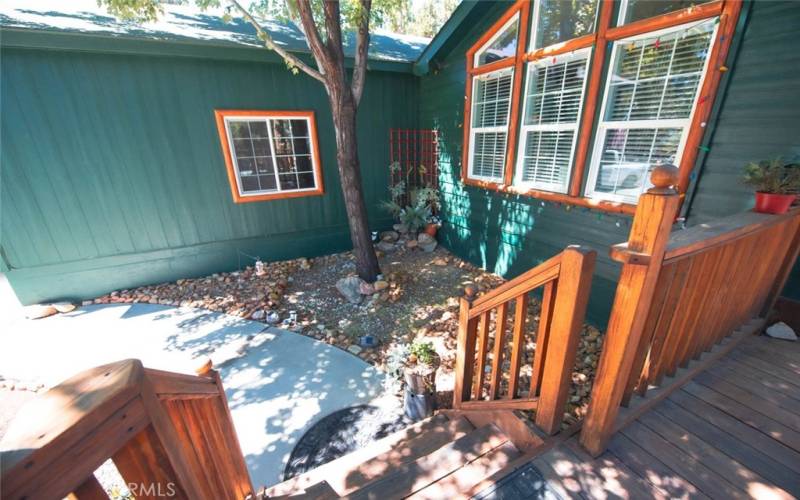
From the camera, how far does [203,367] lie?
52.2 inches

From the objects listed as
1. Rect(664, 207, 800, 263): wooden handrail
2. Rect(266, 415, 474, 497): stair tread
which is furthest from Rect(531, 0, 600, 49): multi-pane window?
Rect(266, 415, 474, 497): stair tread

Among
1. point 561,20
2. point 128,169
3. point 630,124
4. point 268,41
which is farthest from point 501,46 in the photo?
point 128,169

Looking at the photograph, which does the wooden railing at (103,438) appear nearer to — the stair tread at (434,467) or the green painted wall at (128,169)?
the stair tread at (434,467)

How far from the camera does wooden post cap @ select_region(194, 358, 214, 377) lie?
1315 mm

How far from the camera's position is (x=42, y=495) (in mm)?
553

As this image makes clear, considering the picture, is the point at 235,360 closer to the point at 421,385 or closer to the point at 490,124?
the point at 421,385

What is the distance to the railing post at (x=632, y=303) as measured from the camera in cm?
107

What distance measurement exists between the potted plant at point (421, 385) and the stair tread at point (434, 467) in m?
0.69

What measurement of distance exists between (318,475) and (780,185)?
10.7 feet

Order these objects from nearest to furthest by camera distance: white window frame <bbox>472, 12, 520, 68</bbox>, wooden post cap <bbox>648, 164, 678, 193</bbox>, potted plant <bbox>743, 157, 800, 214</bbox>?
wooden post cap <bbox>648, 164, 678, 193</bbox>, potted plant <bbox>743, 157, 800, 214</bbox>, white window frame <bbox>472, 12, 520, 68</bbox>

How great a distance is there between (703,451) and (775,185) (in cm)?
166

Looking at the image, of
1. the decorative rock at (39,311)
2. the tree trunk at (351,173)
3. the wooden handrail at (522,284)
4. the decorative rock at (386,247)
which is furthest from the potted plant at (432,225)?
the decorative rock at (39,311)

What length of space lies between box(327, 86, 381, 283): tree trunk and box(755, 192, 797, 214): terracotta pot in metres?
3.61

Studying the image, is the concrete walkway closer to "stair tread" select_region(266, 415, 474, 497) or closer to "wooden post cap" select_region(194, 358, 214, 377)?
"stair tread" select_region(266, 415, 474, 497)
